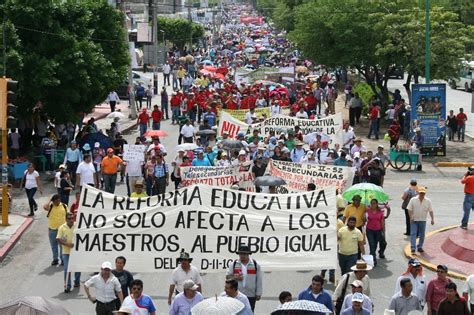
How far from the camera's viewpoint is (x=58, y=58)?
30719 millimetres

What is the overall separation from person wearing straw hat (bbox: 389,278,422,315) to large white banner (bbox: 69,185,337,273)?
7.88 ft

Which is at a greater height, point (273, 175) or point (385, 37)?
point (385, 37)

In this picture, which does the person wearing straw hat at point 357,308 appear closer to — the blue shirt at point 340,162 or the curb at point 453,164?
the blue shirt at point 340,162

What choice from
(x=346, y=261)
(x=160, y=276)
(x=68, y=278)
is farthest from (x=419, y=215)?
(x=68, y=278)

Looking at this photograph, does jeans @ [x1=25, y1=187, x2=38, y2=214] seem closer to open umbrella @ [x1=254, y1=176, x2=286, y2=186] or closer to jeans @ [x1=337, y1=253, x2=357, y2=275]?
open umbrella @ [x1=254, y1=176, x2=286, y2=186]

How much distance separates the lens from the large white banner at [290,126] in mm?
29422

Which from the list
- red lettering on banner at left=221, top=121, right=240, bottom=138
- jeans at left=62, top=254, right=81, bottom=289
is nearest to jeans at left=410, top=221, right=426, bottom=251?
jeans at left=62, top=254, right=81, bottom=289

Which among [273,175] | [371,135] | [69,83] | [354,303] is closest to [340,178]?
[273,175]

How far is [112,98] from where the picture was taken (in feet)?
151

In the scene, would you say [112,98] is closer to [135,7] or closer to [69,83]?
[69,83]

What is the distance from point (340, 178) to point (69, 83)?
12153mm

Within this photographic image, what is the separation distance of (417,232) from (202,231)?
5580 mm

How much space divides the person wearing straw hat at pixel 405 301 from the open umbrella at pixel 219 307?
101 inches

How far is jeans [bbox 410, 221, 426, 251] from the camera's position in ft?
63.6
